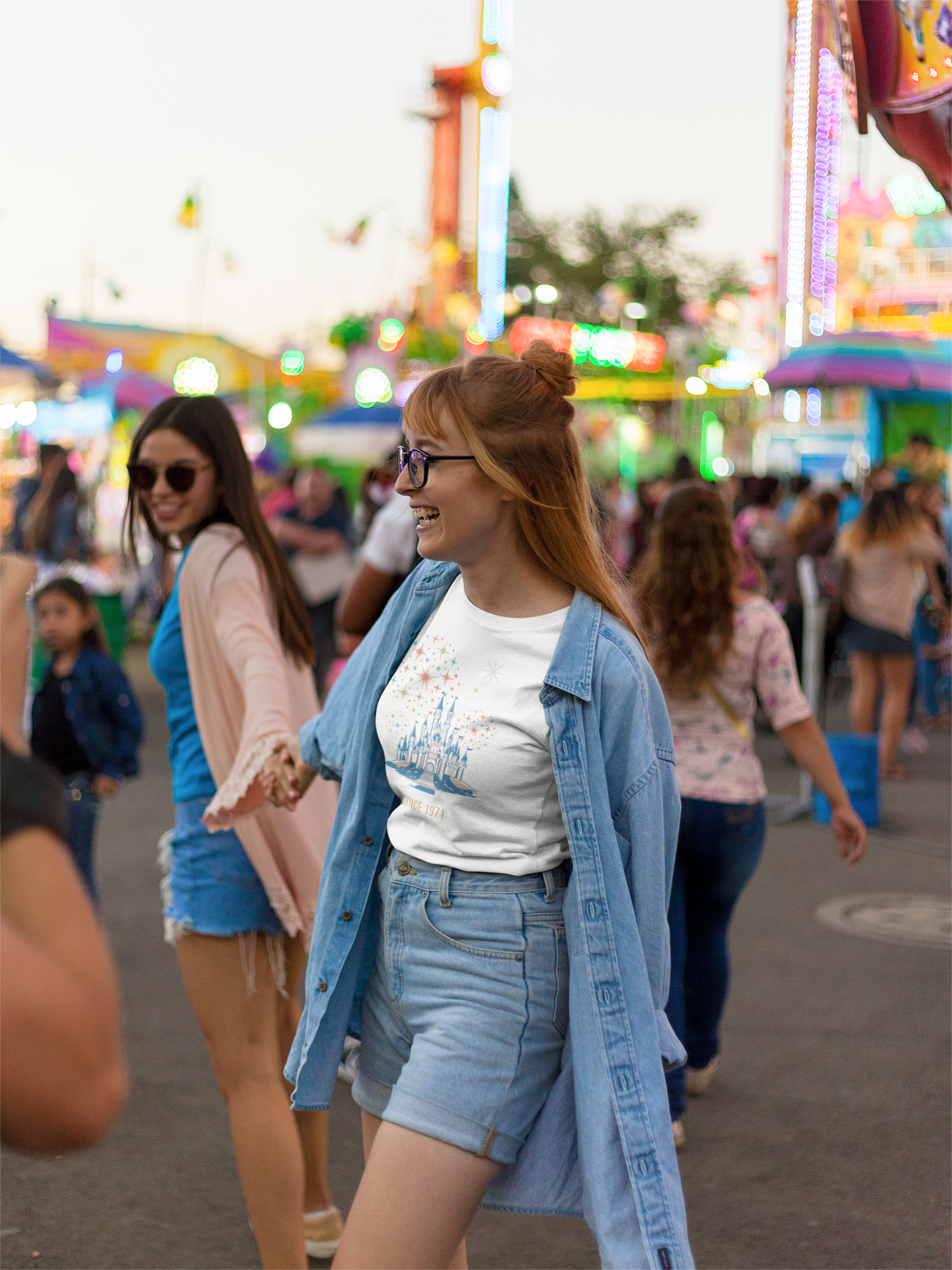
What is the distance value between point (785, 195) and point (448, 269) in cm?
2147

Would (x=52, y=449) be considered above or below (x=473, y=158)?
below

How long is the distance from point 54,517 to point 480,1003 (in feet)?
30.2

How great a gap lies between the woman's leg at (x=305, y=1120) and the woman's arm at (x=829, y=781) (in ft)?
5.31

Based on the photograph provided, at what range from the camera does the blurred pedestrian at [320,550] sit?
1070 cm

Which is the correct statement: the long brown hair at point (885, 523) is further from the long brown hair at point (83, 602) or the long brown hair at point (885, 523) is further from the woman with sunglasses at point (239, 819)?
the woman with sunglasses at point (239, 819)

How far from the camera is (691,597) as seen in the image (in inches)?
166

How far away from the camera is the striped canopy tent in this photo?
13.9m

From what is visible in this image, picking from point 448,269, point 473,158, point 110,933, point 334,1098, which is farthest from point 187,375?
point 473,158

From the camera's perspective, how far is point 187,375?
22906mm

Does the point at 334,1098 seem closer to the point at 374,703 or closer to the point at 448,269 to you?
the point at 374,703

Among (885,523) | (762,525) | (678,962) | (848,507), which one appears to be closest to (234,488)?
(678,962)

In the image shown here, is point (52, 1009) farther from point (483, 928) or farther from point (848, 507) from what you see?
point (848, 507)

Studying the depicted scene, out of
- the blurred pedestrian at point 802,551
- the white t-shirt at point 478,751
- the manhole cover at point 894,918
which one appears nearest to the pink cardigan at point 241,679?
the white t-shirt at point 478,751

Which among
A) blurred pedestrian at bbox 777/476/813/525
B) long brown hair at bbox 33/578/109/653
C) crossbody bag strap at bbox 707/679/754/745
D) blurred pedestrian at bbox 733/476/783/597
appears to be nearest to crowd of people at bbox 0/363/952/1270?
crossbody bag strap at bbox 707/679/754/745
